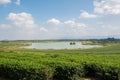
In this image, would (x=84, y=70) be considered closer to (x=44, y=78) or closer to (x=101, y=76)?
(x=101, y=76)

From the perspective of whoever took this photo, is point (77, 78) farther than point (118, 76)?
Yes

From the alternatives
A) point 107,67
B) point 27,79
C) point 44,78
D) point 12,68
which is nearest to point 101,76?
point 107,67

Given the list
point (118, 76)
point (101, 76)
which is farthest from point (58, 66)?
point (118, 76)

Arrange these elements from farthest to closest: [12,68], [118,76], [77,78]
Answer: [12,68] < [77,78] < [118,76]

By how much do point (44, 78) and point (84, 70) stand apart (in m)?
3.17

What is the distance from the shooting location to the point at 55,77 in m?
17.3


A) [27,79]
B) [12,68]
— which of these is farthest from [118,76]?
[12,68]

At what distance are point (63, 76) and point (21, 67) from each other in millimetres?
3265

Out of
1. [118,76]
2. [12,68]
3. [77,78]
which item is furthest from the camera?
[12,68]

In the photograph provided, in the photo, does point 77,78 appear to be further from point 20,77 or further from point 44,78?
point 20,77

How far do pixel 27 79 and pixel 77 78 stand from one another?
3.65m

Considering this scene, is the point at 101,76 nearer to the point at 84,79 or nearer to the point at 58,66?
the point at 84,79

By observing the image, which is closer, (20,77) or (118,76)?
(118,76)

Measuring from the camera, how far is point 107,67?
Answer: 53.6 feet
